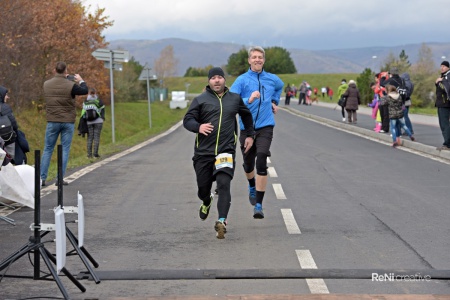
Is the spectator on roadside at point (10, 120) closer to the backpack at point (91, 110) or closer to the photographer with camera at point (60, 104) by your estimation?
the photographer with camera at point (60, 104)

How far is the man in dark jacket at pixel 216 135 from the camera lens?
313 inches

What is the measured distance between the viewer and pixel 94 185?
40.7 ft

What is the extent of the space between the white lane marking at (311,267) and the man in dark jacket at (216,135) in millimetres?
1159

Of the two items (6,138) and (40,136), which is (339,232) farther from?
(40,136)

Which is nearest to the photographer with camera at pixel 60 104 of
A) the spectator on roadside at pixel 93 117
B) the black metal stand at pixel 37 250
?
the spectator on roadside at pixel 93 117

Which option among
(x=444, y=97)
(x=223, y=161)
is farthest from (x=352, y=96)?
(x=223, y=161)

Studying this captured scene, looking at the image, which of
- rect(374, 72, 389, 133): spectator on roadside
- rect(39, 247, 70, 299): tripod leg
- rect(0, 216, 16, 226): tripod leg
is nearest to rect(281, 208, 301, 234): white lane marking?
rect(0, 216, 16, 226): tripod leg

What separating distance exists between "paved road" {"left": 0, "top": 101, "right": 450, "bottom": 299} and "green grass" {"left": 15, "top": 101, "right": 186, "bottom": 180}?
3593 mm

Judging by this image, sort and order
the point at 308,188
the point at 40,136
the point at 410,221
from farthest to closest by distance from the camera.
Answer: the point at 40,136, the point at 308,188, the point at 410,221

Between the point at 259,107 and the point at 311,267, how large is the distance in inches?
121

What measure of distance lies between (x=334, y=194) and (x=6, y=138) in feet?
15.3

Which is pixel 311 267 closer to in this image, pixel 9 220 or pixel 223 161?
pixel 223 161

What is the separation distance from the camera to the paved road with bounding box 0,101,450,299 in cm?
585

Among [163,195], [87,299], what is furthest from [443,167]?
[87,299]
